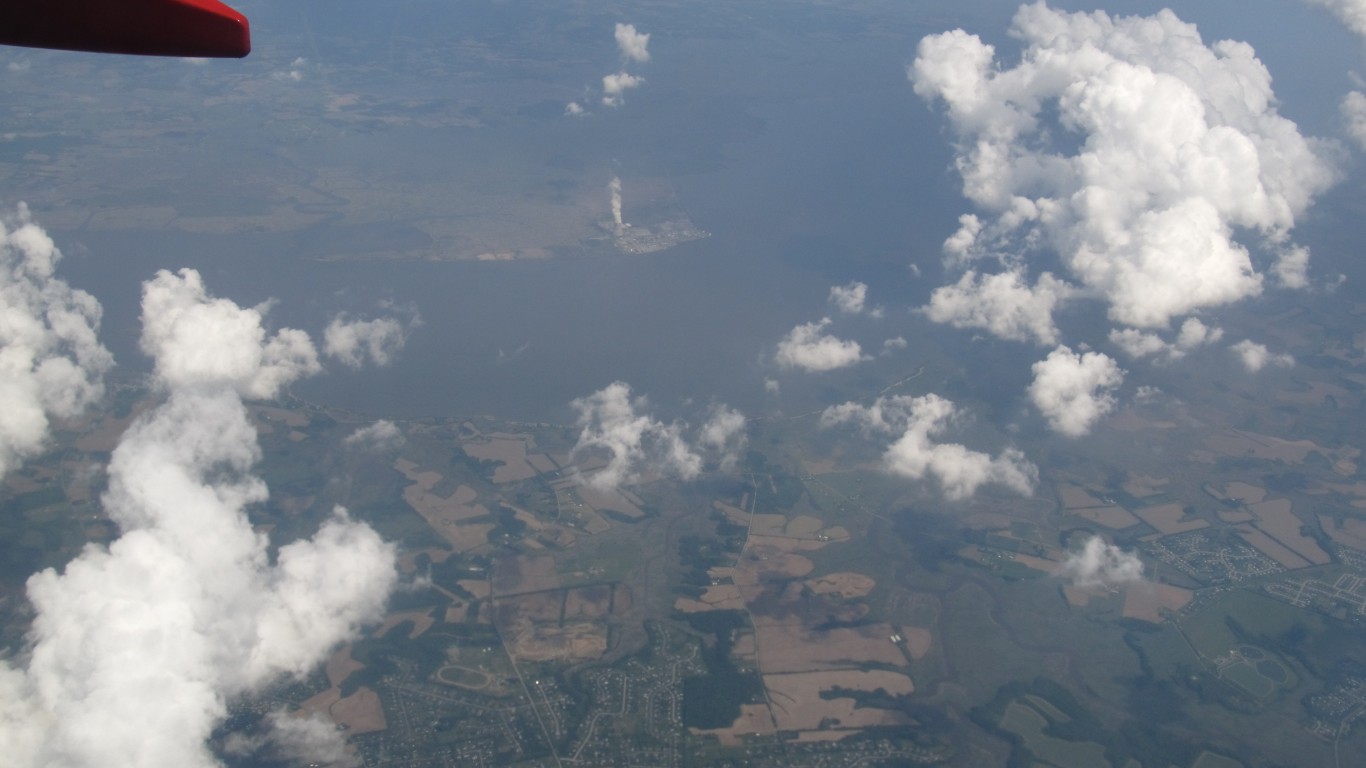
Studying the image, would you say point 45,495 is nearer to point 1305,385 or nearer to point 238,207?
point 238,207

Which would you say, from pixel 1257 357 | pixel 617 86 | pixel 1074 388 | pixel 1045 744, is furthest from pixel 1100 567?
pixel 617 86

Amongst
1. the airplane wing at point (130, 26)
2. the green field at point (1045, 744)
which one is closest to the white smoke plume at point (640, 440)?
the green field at point (1045, 744)

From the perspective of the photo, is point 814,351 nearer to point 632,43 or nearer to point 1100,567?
point 1100,567

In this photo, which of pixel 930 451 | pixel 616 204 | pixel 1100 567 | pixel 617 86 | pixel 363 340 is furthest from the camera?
pixel 617 86

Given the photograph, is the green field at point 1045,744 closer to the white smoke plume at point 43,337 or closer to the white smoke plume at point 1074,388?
the white smoke plume at point 1074,388

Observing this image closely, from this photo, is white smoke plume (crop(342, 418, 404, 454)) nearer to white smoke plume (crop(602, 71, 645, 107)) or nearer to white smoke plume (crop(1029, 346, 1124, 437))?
white smoke plume (crop(1029, 346, 1124, 437))

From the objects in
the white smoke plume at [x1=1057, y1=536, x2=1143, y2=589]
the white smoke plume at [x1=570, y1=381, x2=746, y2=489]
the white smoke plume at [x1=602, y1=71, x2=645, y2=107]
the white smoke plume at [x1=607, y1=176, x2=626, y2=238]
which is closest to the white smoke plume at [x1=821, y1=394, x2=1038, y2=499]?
the white smoke plume at [x1=1057, y1=536, x2=1143, y2=589]
